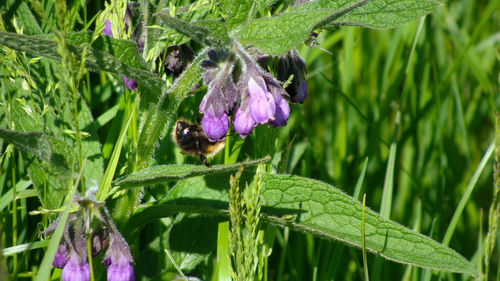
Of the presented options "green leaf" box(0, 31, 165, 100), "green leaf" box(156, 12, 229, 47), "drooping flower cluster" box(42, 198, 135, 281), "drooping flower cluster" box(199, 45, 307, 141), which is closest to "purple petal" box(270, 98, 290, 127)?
"drooping flower cluster" box(199, 45, 307, 141)

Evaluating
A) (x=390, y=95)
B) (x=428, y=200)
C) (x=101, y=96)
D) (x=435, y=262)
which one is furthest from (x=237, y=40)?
(x=428, y=200)

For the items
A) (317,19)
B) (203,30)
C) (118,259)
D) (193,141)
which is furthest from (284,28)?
(118,259)

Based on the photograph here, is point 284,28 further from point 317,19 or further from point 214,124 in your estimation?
point 214,124

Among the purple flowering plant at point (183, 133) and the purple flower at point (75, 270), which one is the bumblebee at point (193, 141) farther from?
the purple flower at point (75, 270)

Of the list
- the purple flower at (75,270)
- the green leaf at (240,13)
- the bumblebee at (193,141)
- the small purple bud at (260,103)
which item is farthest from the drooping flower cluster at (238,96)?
the purple flower at (75,270)

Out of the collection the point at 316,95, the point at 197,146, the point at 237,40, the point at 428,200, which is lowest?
the point at 428,200

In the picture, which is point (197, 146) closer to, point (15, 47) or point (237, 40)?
point (237, 40)
